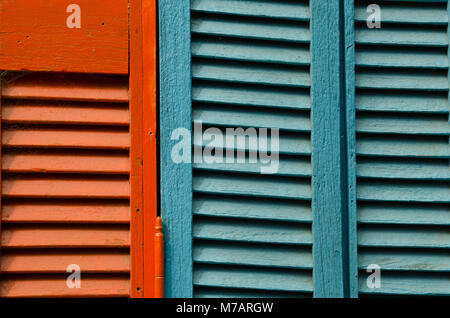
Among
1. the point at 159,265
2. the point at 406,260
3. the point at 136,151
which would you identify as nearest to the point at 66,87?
the point at 136,151

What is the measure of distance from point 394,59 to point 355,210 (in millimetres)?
603

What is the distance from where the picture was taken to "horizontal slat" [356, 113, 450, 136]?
282 cm

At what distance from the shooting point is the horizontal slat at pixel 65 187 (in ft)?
8.71

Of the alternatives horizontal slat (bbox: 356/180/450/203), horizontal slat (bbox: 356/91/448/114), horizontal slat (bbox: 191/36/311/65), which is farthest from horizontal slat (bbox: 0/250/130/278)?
horizontal slat (bbox: 356/91/448/114)

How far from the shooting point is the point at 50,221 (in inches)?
105

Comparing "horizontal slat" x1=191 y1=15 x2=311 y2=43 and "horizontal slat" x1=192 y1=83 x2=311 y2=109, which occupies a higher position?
"horizontal slat" x1=191 y1=15 x2=311 y2=43

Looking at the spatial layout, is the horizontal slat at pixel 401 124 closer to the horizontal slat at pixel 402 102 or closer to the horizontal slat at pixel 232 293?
the horizontal slat at pixel 402 102

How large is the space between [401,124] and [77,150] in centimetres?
121

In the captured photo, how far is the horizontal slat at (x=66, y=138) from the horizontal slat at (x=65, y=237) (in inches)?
11.5

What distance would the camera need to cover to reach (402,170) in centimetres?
282

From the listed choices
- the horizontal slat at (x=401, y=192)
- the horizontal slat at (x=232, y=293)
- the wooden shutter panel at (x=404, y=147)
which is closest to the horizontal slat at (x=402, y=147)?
the wooden shutter panel at (x=404, y=147)

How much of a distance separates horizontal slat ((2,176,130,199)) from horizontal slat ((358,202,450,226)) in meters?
0.88

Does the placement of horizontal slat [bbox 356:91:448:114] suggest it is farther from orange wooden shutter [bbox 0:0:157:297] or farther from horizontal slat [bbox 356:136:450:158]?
orange wooden shutter [bbox 0:0:157:297]
